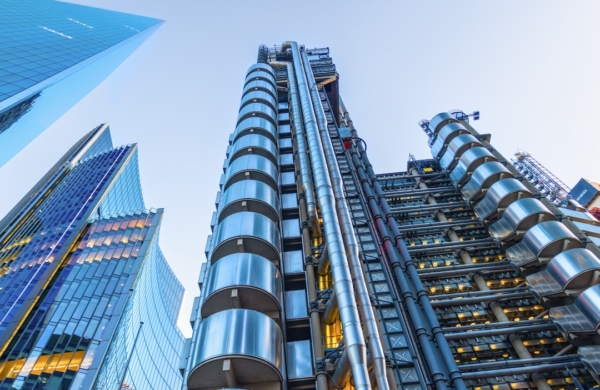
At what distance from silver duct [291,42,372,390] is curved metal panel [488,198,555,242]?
19.9m

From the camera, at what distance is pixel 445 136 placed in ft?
178

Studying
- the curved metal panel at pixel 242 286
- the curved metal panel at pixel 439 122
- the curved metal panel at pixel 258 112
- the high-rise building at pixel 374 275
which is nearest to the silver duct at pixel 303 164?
the high-rise building at pixel 374 275

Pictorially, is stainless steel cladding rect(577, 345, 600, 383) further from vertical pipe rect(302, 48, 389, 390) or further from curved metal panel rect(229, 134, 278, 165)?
curved metal panel rect(229, 134, 278, 165)

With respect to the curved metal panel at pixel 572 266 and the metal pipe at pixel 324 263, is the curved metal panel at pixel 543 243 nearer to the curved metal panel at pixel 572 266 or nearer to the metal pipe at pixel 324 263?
the curved metal panel at pixel 572 266

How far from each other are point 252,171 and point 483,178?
2585 centimetres

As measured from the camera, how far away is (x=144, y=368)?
94.2 metres

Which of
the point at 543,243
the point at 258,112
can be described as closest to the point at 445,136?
A: the point at 543,243

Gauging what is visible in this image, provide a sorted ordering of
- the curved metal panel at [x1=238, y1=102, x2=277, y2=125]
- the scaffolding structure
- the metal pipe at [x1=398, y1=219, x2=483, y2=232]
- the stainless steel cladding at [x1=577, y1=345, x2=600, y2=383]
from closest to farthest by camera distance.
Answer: the stainless steel cladding at [x1=577, y1=345, x2=600, y2=383] → the curved metal panel at [x1=238, y1=102, x2=277, y2=125] → the metal pipe at [x1=398, y1=219, x2=483, y2=232] → the scaffolding structure

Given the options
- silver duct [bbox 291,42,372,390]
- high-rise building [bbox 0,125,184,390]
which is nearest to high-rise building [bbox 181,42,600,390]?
silver duct [bbox 291,42,372,390]

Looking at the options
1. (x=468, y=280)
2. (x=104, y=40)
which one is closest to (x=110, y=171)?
(x=104, y=40)

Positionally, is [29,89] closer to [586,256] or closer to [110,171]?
[110,171]

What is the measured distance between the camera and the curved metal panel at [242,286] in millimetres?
22422

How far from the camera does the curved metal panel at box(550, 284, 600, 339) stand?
29.5 meters

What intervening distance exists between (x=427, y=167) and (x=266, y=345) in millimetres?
43525
